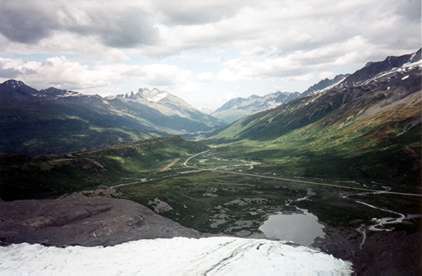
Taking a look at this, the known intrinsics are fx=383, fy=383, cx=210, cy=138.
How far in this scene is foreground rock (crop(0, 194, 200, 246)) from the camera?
86188mm

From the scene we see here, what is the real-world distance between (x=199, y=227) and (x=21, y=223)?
48327 mm

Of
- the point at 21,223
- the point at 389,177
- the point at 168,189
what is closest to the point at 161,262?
the point at 21,223

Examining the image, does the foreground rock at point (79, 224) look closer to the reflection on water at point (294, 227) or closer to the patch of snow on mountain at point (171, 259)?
the patch of snow on mountain at point (171, 259)

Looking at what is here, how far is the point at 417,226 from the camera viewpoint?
339ft

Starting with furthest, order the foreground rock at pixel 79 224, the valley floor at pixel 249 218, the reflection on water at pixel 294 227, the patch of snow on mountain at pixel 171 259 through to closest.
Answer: the reflection on water at pixel 294 227 → the foreground rock at pixel 79 224 → the valley floor at pixel 249 218 → the patch of snow on mountain at pixel 171 259

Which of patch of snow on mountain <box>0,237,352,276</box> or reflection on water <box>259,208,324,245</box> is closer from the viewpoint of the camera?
patch of snow on mountain <box>0,237,352,276</box>

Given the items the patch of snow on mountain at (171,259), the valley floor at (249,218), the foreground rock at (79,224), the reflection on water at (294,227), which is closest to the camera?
the patch of snow on mountain at (171,259)

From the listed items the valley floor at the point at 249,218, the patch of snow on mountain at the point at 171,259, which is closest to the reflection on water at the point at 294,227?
the valley floor at the point at 249,218

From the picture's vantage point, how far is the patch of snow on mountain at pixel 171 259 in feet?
223

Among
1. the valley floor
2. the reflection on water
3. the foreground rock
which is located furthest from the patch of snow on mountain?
the reflection on water

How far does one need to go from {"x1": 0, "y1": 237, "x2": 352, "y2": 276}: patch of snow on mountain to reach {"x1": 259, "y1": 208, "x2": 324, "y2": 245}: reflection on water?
594 inches

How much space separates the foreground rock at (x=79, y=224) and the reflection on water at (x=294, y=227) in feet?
75.4

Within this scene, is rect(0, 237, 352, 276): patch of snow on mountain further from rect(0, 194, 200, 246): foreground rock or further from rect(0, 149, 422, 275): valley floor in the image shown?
rect(0, 194, 200, 246): foreground rock

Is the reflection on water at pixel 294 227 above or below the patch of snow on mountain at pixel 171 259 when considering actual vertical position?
below
